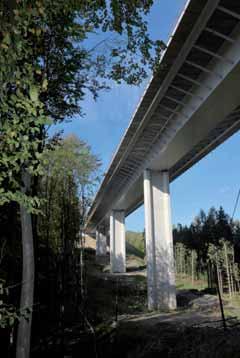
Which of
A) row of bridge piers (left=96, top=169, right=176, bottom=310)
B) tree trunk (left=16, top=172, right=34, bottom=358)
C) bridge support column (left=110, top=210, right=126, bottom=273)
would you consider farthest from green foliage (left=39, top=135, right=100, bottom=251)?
bridge support column (left=110, top=210, right=126, bottom=273)

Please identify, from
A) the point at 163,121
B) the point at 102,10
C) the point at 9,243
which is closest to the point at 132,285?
the point at 163,121

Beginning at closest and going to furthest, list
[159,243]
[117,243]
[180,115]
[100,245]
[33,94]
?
[33,94] < [180,115] < [159,243] < [117,243] < [100,245]

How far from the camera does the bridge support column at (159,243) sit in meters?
11.3

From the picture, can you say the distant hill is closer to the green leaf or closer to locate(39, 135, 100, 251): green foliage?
locate(39, 135, 100, 251): green foliage

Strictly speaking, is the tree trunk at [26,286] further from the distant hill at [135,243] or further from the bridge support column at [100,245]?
the distant hill at [135,243]

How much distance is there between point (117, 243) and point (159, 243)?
41.2ft

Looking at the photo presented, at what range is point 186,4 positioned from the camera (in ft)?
17.5

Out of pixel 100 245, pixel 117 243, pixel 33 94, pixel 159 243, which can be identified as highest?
pixel 100 245

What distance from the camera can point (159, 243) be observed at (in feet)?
38.2

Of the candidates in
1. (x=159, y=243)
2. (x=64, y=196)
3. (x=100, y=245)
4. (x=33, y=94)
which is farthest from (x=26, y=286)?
(x=100, y=245)

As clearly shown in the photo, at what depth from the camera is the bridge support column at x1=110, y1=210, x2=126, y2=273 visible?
2374 cm

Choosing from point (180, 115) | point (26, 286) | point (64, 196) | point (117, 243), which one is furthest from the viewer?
point (117, 243)

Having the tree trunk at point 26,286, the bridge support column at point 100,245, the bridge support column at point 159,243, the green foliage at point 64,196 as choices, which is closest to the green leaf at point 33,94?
the tree trunk at point 26,286

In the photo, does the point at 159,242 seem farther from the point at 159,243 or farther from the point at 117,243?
the point at 117,243
